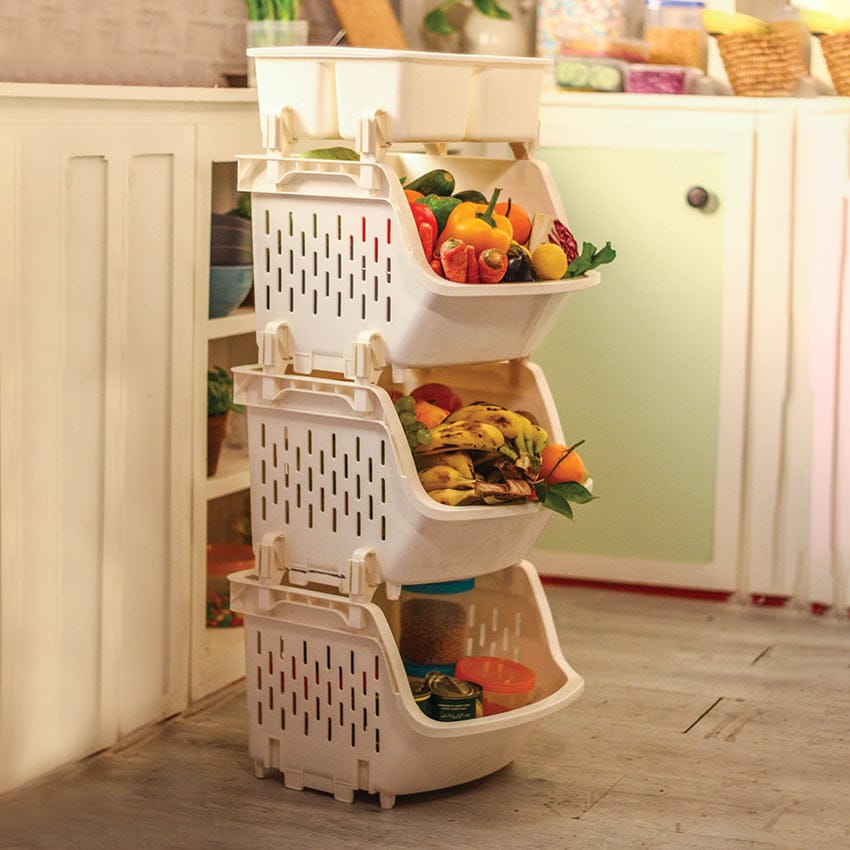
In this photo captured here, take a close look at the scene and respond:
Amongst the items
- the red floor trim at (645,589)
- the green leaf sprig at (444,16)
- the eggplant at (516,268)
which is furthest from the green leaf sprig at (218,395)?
the green leaf sprig at (444,16)

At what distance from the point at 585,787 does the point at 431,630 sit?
1.13 feet

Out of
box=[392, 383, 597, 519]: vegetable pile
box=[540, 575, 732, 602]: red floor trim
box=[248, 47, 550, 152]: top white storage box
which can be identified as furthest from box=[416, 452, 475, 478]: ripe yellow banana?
box=[540, 575, 732, 602]: red floor trim

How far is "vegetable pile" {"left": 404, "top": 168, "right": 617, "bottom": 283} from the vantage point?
2156 millimetres

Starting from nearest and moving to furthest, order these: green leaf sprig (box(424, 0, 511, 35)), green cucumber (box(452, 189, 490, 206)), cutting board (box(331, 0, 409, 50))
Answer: green cucumber (box(452, 189, 490, 206)) → cutting board (box(331, 0, 409, 50)) → green leaf sprig (box(424, 0, 511, 35))

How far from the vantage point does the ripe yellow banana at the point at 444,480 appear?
86.7 inches

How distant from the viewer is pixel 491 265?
7.07 feet

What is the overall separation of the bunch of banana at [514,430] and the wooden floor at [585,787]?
1.75ft

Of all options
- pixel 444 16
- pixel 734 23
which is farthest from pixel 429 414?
pixel 444 16

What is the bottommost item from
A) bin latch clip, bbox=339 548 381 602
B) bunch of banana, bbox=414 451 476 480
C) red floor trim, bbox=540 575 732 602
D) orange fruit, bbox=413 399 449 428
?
red floor trim, bbox=540 575 732 602

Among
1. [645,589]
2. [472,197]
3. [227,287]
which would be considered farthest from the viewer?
[645,589]

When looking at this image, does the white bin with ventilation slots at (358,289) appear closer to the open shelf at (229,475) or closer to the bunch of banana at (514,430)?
the bunch of banana at (514,430)

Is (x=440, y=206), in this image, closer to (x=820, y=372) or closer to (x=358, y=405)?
(x=358, y=405)

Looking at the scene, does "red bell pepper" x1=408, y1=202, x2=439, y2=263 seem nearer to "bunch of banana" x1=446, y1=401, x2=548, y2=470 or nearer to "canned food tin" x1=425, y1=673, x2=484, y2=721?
"bunch of banana" x1=446, y1=401, x2=548, y2=470

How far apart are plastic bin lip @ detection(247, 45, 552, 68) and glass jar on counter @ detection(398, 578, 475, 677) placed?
797 mm
